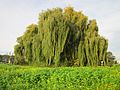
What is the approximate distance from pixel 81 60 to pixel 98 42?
278 centimetres

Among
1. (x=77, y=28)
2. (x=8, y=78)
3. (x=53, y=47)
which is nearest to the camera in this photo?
(x=8, y=78)

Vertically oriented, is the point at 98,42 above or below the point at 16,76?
above

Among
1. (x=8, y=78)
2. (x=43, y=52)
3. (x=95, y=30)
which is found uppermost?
(x=95, y=30)

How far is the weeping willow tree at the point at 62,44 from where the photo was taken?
36.8 meters

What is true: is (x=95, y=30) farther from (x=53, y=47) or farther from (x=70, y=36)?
(x=53, y=47)

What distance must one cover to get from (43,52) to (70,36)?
12.2 ft

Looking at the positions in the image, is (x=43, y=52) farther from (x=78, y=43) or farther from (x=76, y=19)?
(x=76, y=19)

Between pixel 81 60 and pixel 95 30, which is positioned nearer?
pixel 81 60

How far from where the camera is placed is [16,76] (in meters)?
22.2

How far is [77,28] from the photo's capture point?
129ft

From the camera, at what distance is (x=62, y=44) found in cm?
3675

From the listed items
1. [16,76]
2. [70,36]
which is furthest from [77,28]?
[16,76]

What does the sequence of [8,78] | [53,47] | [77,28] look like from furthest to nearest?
[77,28] → [53,47] → [8,78]

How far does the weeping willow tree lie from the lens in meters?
36.8
